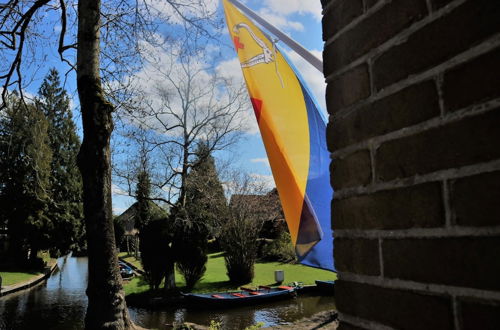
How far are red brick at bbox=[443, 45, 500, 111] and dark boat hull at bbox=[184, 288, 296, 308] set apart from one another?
59.7 feet

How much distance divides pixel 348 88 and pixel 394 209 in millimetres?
407

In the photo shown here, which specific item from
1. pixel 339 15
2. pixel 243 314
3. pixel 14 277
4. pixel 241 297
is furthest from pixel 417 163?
pixel 14 277

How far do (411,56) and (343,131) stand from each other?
304 millimetres

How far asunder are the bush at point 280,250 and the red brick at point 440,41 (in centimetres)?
3046

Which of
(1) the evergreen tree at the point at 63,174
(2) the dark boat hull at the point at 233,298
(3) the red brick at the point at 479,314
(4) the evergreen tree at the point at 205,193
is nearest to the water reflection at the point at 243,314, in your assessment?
(2) the dark boat hull at the point at 233,298

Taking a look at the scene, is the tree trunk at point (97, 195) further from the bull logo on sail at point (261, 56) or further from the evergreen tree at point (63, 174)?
the evergreen tree at point (63, 174)

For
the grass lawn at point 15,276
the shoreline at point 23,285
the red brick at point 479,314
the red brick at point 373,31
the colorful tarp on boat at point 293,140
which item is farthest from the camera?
the grass lawn at point 15,276

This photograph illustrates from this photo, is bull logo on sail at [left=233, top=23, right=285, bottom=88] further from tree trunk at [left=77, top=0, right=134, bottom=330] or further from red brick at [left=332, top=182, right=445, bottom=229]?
tree trunk at [left=77, top=0, right=134, bottom=330]

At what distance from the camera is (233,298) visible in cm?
1823

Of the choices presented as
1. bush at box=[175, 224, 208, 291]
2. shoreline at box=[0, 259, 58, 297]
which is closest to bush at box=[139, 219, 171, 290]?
bush at box=[175, 224, 208, 291]

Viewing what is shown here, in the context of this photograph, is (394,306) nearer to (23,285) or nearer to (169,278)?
(169,278)

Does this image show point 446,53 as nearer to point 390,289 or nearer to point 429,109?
point 429,109

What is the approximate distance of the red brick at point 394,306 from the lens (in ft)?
2.84

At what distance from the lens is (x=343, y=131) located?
121cm
